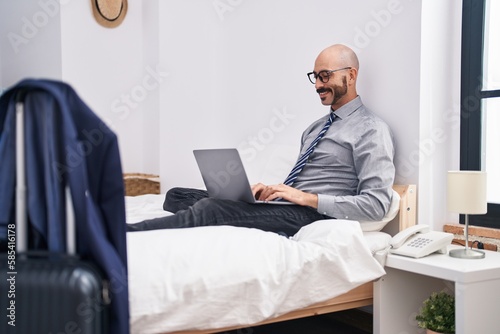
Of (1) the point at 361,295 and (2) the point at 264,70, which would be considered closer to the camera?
(1) the point at 361,295

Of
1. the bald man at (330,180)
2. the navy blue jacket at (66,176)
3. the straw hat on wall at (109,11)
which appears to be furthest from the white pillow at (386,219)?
the straw hat on wall at (109,11)

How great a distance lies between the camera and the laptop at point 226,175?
187cm

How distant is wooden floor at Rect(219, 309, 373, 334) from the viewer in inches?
90.9

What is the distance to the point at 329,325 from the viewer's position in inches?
95.0

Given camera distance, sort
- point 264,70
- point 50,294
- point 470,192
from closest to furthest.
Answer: point 50,294 < point 470,192 < point 264,70

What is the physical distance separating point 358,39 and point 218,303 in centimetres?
150

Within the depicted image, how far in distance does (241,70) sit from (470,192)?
1.89 metres

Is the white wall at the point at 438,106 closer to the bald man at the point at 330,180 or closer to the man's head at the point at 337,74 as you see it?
the bald man at the point at 330,180

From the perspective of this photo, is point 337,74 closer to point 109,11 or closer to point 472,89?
point 472,89

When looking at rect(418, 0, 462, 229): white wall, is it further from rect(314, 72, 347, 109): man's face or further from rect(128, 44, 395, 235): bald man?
rect(314, 72, 347, 109): man's face

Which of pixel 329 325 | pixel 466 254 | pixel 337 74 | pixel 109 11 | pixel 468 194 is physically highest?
pixel 109 11

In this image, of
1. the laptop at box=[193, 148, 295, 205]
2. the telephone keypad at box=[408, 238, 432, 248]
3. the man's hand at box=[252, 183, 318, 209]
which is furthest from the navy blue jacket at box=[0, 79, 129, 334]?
the telephone keypad at box=[408, 238, 432, 248]

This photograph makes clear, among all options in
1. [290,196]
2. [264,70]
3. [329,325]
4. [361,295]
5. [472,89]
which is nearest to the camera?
[361,295]

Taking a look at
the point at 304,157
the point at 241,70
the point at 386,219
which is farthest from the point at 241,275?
the point at 241,70
